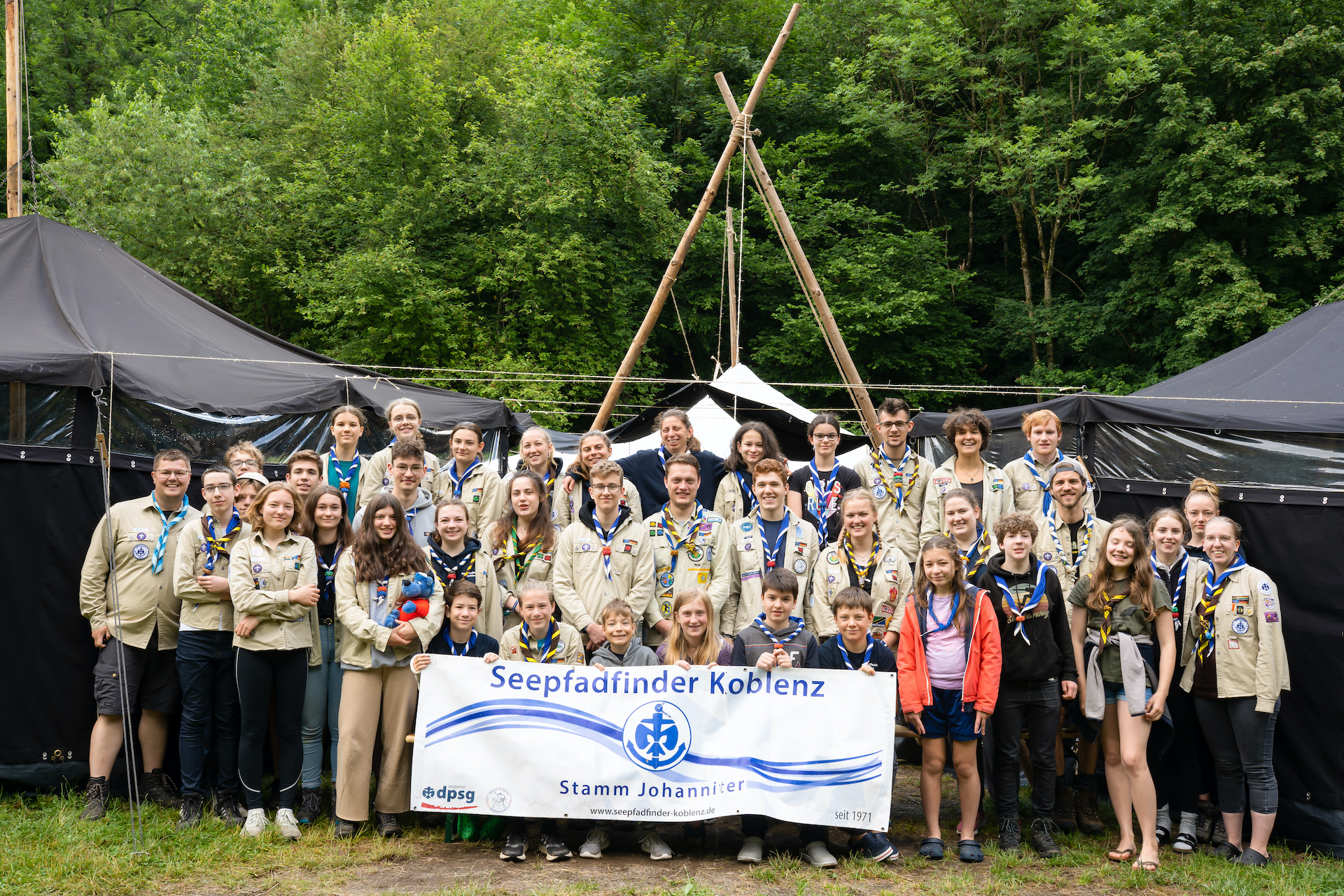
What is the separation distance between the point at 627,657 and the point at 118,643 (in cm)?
271

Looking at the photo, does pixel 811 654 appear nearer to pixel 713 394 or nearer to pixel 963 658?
pixel 963 658

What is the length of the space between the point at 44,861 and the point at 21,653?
4.61 ft

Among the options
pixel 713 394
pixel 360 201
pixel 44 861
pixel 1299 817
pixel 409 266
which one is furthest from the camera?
pixel 360 201

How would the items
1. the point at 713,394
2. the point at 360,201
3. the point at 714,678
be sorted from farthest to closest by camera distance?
the point at 360,201, the point at 713,394, the point at 714,678

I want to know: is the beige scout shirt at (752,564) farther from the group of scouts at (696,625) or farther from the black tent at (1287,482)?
the black tent at (1287,482)

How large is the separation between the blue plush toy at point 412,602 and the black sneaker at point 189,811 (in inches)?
55.8

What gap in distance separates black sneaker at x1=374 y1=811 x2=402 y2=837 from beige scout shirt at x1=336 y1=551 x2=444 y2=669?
29.8 inches

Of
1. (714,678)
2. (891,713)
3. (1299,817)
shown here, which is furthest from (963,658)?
(1299,817)

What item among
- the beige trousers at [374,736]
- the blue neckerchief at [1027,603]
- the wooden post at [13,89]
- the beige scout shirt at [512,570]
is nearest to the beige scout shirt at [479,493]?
the beige scout shirt at [512,570]

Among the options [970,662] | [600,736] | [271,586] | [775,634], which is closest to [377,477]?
[271,586]

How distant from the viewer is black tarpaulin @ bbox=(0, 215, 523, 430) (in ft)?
18.3

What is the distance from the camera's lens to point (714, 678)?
4703 mm

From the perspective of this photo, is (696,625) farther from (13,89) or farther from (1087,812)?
(13,89)

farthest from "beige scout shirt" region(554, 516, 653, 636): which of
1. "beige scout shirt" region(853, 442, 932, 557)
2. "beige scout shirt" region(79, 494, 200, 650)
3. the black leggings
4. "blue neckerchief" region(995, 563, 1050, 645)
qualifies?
"beige scout shirt" region(79, 494, 200, 650)
